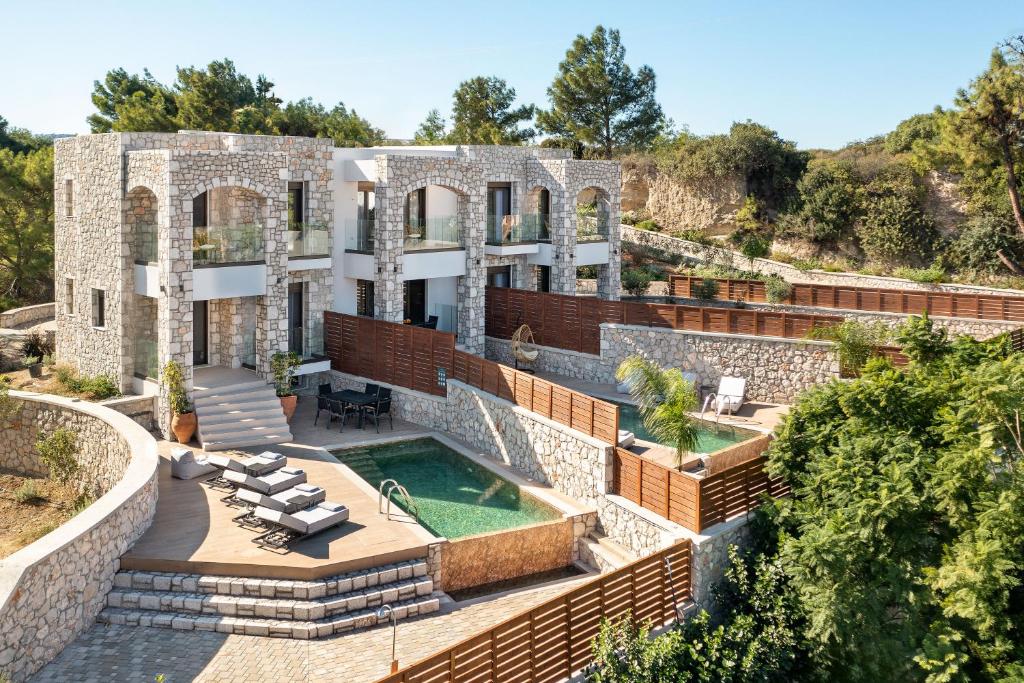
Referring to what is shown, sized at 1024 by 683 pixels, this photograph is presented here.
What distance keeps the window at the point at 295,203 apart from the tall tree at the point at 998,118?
27.5m

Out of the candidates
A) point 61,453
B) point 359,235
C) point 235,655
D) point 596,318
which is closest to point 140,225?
point 61,453

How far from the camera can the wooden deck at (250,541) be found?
1434 centimetres

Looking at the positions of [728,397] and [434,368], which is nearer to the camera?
[434,368]

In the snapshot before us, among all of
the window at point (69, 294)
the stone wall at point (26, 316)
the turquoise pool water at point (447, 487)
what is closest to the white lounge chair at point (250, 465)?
the turquoise pool water at point (447, 487)

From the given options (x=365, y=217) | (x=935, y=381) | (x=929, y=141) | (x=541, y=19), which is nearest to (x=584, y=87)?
(x=541, y=19)

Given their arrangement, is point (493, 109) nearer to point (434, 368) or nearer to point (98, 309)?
point (434, 368)

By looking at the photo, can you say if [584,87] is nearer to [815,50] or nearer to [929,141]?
[815,50]

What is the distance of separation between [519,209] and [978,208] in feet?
73.8

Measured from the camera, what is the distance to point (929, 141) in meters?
44.5

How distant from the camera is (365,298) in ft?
95.6

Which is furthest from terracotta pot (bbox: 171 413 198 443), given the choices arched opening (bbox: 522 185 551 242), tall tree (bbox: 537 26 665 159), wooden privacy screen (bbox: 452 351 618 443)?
tall tree (bbox: 537 26 665 159)

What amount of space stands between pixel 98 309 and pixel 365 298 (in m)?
8.27

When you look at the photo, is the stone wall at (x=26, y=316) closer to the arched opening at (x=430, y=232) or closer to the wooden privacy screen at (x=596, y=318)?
the arched opening at (x=430, y=232)

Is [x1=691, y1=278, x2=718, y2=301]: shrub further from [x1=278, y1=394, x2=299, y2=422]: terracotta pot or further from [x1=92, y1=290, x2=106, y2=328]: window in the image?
[x1=92, y1=290, x2=106, y2=328]: window
